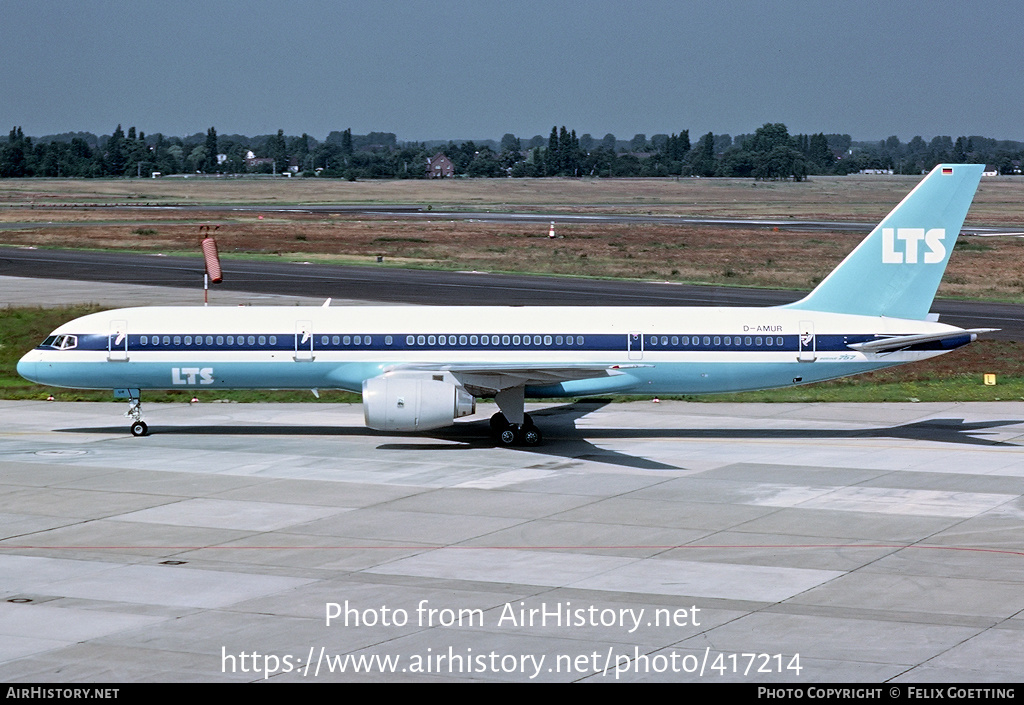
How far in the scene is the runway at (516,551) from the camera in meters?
20.0

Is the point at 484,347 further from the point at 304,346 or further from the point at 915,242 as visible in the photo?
the point at 915,242

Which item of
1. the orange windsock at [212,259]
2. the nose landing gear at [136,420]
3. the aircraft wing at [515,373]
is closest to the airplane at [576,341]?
the aircraft wing at [515,373]

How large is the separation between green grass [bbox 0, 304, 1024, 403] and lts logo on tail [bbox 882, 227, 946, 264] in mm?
9059

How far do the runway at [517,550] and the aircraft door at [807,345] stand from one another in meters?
2.76

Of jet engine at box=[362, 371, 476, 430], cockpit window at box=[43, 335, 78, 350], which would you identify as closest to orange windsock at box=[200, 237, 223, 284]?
cockpit window at box=[43, 335, 78, 350]

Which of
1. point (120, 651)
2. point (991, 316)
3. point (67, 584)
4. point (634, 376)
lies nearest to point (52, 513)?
point (67, 584)

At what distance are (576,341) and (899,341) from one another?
9.91 meters

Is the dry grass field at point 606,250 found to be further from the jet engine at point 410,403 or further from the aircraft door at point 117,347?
the jet engine at point 410,403

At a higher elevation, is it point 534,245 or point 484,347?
point 534,245

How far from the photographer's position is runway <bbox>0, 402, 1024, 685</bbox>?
65.6 ft

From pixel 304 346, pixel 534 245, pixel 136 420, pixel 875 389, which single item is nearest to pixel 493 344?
pixel 304 346

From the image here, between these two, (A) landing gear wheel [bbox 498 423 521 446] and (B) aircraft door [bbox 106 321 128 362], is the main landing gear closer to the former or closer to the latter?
(A) landing gear wheel [bbox 498 423 521 446]

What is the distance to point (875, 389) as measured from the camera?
49.4 meters

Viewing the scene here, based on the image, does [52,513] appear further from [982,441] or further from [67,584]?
[982,441]
